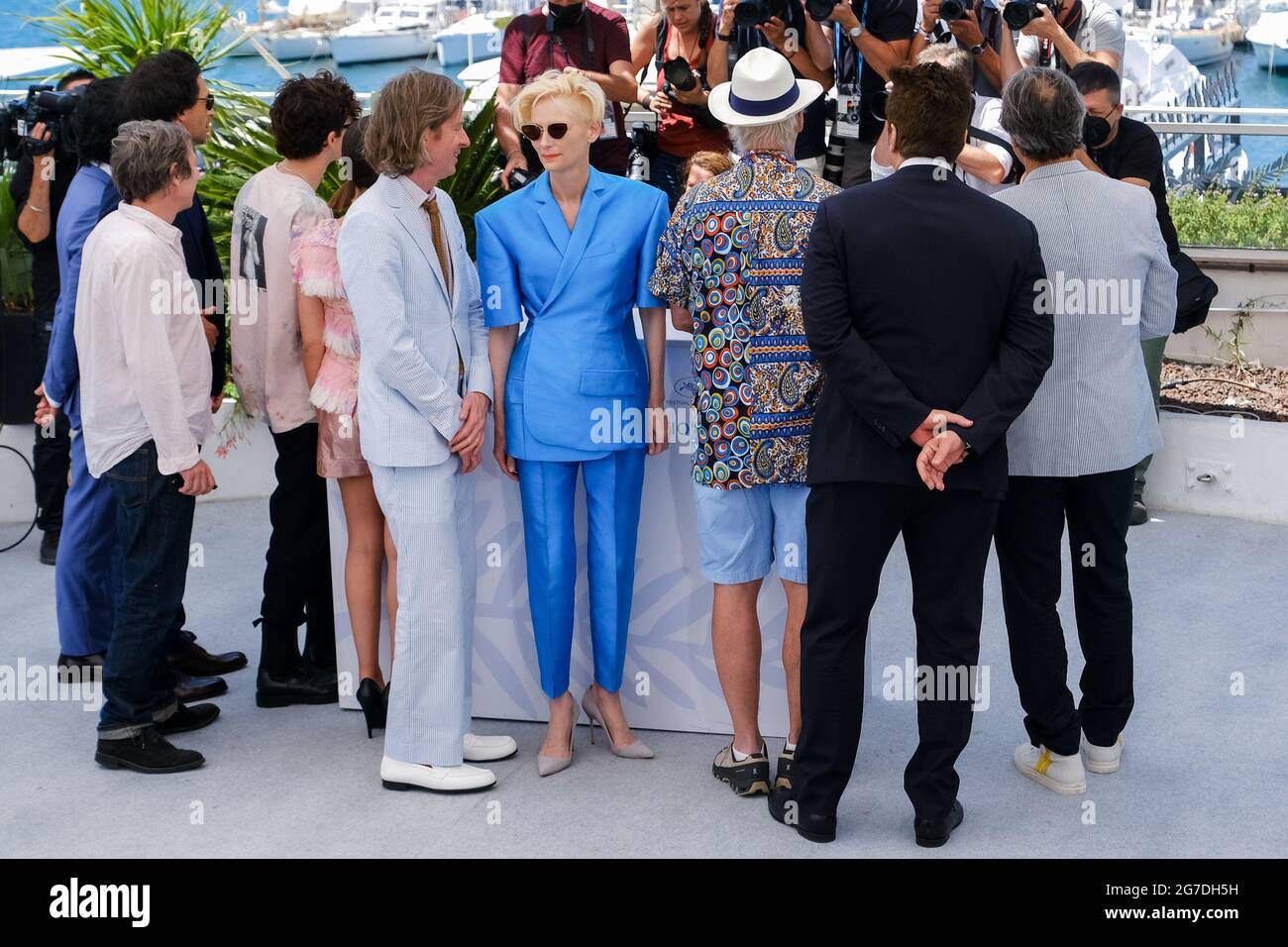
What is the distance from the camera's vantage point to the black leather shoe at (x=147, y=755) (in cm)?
357

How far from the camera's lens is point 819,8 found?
5215 millimetres

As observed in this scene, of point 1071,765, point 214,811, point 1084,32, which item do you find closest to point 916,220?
point 1071,765

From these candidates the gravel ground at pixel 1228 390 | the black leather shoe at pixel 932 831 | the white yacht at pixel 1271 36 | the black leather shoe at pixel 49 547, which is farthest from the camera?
the white yacht at pixel 1271 36

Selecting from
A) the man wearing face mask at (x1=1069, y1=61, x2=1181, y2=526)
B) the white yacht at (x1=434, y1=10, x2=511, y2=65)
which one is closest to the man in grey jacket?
the man wearing face mask at (x1=1069, y1=61, x2=1181, y2=526)

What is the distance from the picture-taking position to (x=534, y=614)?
141 inches

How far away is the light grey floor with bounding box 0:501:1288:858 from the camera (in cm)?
318

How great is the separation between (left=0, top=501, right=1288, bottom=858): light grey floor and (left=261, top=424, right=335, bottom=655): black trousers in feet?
0.90

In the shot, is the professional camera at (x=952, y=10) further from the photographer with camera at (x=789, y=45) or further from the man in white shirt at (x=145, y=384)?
the man in white shirt at (x=145, y=384)

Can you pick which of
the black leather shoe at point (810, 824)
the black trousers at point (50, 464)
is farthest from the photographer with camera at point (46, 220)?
the black leather shoe at point (810, 824)

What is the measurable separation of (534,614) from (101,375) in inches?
44.2

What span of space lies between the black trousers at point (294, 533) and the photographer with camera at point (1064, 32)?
285 cm

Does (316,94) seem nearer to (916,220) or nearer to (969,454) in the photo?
(916,220)

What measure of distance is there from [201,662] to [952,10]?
10.5 feet

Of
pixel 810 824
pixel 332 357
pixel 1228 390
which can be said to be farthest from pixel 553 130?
pixel 1228 390
